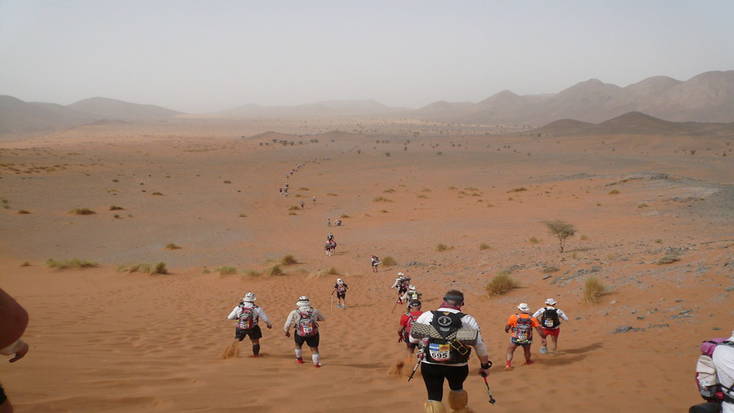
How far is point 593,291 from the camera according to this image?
1290cm

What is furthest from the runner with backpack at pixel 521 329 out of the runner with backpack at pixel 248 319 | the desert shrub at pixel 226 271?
the desert shrub at pixel 226 271

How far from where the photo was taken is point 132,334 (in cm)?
1144

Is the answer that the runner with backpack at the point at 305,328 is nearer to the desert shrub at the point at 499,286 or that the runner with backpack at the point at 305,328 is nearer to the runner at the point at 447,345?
the runner at the point at 447,345

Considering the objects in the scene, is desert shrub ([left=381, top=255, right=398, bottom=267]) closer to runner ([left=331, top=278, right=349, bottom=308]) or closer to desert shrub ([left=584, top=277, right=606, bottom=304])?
runner ([left=331, top=278, right=349, bottom=308])

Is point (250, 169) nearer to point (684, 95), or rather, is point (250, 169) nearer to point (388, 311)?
point (388, 311)

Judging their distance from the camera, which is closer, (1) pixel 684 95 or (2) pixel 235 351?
(2) pixel 235 351

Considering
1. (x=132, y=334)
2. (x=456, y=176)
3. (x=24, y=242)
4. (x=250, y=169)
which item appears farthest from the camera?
(x=250, y=169)

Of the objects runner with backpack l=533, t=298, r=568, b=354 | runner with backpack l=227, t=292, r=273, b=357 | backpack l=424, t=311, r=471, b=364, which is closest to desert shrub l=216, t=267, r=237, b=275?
runner with backpack l=227, t=292, r=273, b=357

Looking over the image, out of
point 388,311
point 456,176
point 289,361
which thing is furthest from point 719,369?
point 456,176

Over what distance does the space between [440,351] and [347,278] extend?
1513cm

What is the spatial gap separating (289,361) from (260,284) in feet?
34.6

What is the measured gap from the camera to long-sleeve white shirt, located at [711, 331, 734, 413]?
13.8 feet

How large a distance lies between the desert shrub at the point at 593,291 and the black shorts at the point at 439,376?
9.00 m

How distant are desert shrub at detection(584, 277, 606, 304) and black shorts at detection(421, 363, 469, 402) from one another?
900 centimetres
